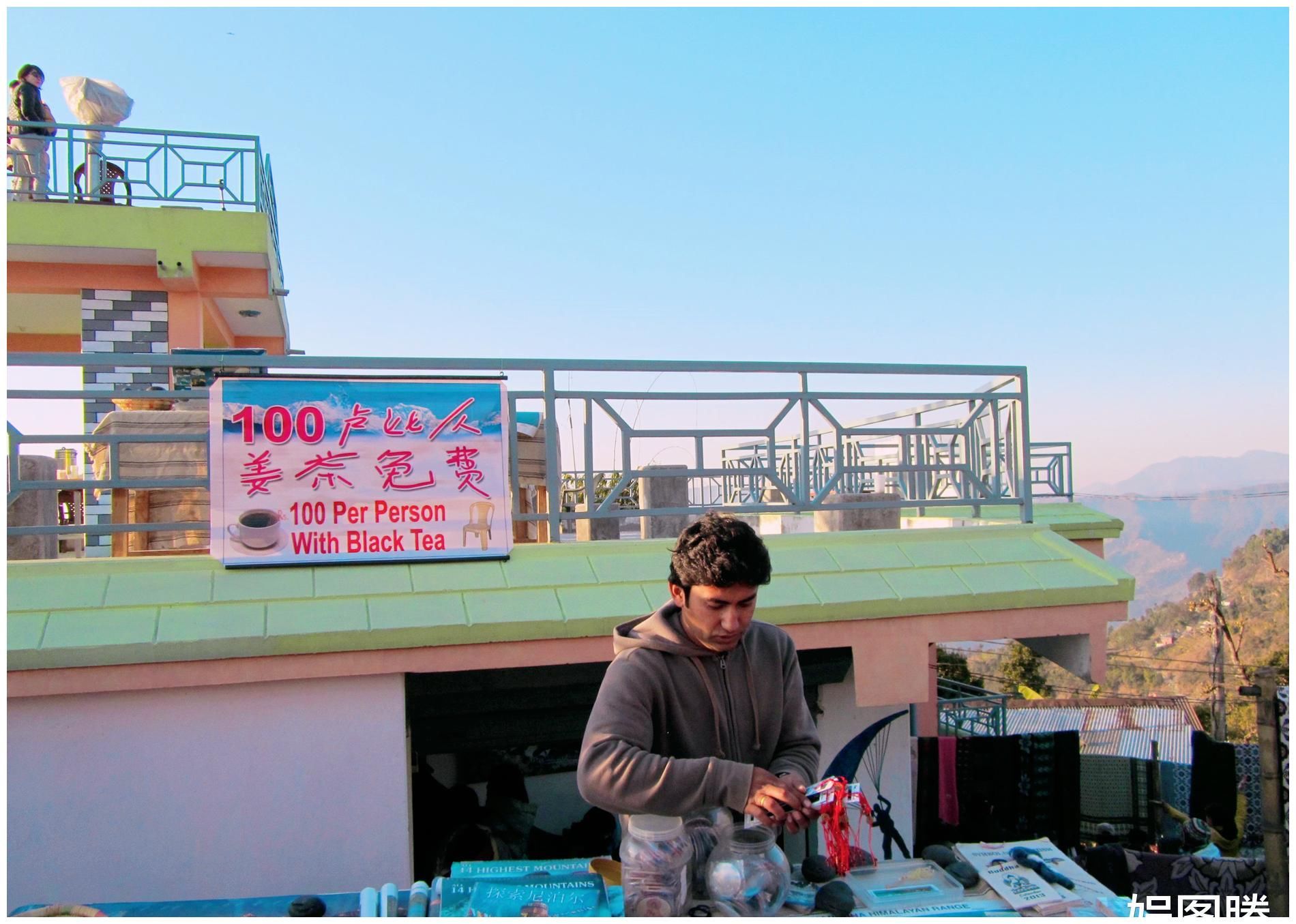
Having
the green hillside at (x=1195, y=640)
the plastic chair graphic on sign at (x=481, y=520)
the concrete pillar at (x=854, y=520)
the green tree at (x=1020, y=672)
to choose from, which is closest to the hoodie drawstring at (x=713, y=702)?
the plastic chair graphic on sign at (x=481, y=520)

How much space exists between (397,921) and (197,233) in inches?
346

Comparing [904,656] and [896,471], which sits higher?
[896,471]

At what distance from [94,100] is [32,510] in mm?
6836

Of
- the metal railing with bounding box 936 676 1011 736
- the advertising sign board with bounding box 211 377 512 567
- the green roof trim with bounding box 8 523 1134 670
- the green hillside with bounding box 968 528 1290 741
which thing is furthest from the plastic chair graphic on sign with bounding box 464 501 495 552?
the green hillside with bounding box 968 528 1290 741

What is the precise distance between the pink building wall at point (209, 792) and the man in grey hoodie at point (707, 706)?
200cm

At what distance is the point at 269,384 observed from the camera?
13.1ft

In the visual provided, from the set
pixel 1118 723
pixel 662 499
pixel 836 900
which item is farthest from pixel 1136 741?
pixel 836 900

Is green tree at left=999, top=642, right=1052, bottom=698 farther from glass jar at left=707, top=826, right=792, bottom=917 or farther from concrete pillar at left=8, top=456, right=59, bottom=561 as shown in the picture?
glass jar at left=707, top=826, right=792, bottom=917

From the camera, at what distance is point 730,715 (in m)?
2.30

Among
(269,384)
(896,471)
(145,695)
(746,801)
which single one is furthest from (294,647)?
(896,471)

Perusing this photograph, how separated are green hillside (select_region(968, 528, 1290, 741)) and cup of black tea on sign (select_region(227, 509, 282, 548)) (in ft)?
103

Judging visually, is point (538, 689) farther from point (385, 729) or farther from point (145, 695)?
point (145, 695)

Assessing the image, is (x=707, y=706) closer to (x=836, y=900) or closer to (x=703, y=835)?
(x=703, y=835)

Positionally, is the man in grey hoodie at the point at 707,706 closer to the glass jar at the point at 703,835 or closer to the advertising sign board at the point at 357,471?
the glass jar at the point at 703,835
